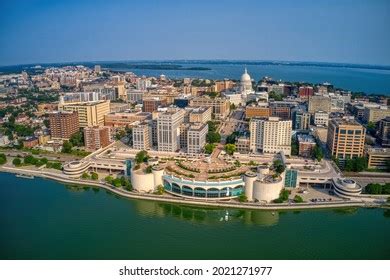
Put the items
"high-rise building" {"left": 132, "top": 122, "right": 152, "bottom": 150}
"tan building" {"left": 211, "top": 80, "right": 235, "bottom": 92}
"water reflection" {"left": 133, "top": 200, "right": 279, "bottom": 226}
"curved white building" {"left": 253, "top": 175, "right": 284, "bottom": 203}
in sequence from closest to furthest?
1. "water reflection" {"left": 133, "top": 200, "right": 279, "bottom": 226}
2. "curved white building" {"left": 253, "top": 175, "right": 284, "bottom": 203}
3. "high-rise building" {"left": 132, "top": 122, "right": 152, "bottom": 150}
4. "tan building" {"left": 211, "top": 80, "right": 235, "bottom": 92}

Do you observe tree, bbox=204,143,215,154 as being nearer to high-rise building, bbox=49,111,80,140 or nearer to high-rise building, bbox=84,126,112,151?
high-rise building, bbox=84,126,112,151

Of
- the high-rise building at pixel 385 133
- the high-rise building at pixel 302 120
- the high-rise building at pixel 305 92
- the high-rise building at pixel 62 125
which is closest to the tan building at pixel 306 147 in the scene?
the high-rise building at pixel 385 133

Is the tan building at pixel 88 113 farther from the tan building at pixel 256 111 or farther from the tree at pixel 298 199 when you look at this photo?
the tree at pixel 298 199

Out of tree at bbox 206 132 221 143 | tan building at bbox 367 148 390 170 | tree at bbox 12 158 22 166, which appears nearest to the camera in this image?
tan building at bbox 367 148 390 170

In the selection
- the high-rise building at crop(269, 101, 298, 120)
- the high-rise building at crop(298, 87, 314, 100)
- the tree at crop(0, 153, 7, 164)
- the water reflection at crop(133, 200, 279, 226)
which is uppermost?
the high-rise building at crop(298, 87, 314, 100)

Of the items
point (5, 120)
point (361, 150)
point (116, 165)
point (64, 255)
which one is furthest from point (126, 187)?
point (5, 120)

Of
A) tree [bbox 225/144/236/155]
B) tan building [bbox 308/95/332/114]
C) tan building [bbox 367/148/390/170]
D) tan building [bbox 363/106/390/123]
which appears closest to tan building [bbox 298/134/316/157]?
tan building [bbox 367/148/390/170]

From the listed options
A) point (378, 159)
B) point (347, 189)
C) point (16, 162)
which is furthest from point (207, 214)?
point (16, 162)
